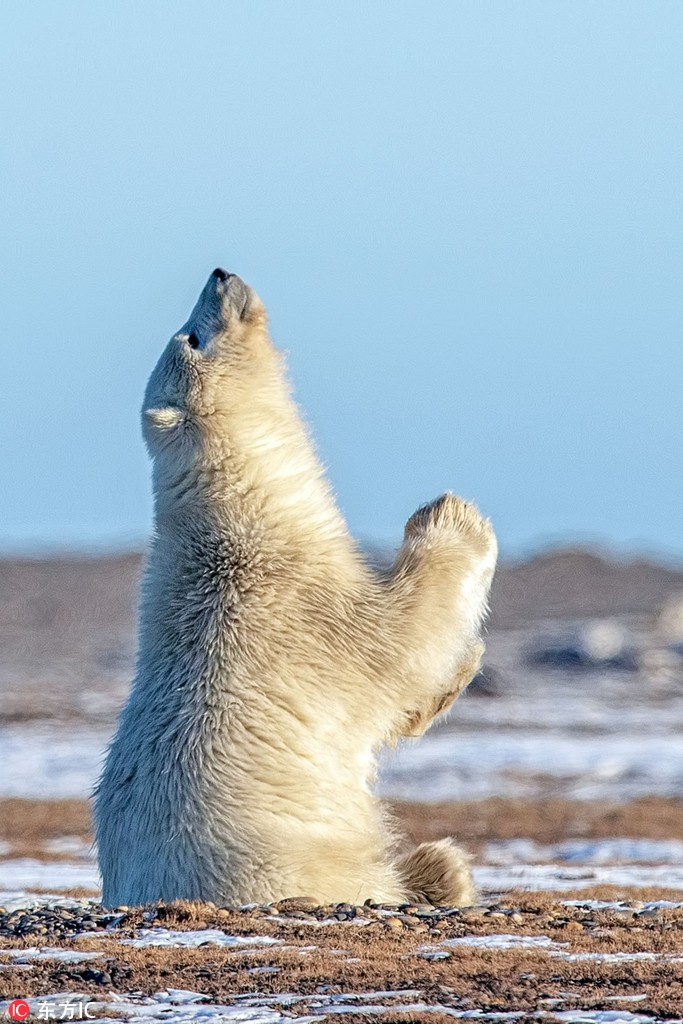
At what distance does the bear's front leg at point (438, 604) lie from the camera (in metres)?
6.59

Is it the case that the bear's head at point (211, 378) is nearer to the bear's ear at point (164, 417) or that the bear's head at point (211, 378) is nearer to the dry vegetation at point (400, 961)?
the bear's ear at point (164, 417)

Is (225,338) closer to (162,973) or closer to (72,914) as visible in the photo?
(72,914)

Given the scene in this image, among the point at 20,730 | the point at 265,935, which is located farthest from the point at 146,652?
the point at 20,730

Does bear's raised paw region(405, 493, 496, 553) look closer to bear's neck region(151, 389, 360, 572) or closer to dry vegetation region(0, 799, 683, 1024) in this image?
bear's neck region(151, 389, 360, 572)

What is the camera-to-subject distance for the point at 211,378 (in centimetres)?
692

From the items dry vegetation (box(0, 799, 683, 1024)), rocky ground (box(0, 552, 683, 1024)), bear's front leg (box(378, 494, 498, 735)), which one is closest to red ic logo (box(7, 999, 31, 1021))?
rocky ground (box(0, 552, 683, 1024))

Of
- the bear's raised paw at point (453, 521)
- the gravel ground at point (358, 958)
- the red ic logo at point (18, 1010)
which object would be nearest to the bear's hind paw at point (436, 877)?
the gravel ground at point (358, 958)

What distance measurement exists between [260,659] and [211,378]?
1.32m

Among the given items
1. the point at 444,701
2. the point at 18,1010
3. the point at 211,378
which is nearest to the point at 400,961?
the point at 18,1010

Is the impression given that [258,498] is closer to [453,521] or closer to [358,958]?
[453,521]

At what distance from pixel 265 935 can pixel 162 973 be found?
1.82 feet

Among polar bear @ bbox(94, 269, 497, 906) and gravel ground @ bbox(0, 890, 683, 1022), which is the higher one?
polar bear @ bbox(94, 269, 497, 906)

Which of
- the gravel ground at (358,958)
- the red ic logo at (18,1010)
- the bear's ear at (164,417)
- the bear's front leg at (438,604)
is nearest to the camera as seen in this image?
the red ic logo at (18,1010)

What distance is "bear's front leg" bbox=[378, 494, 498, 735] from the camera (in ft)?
21.6
